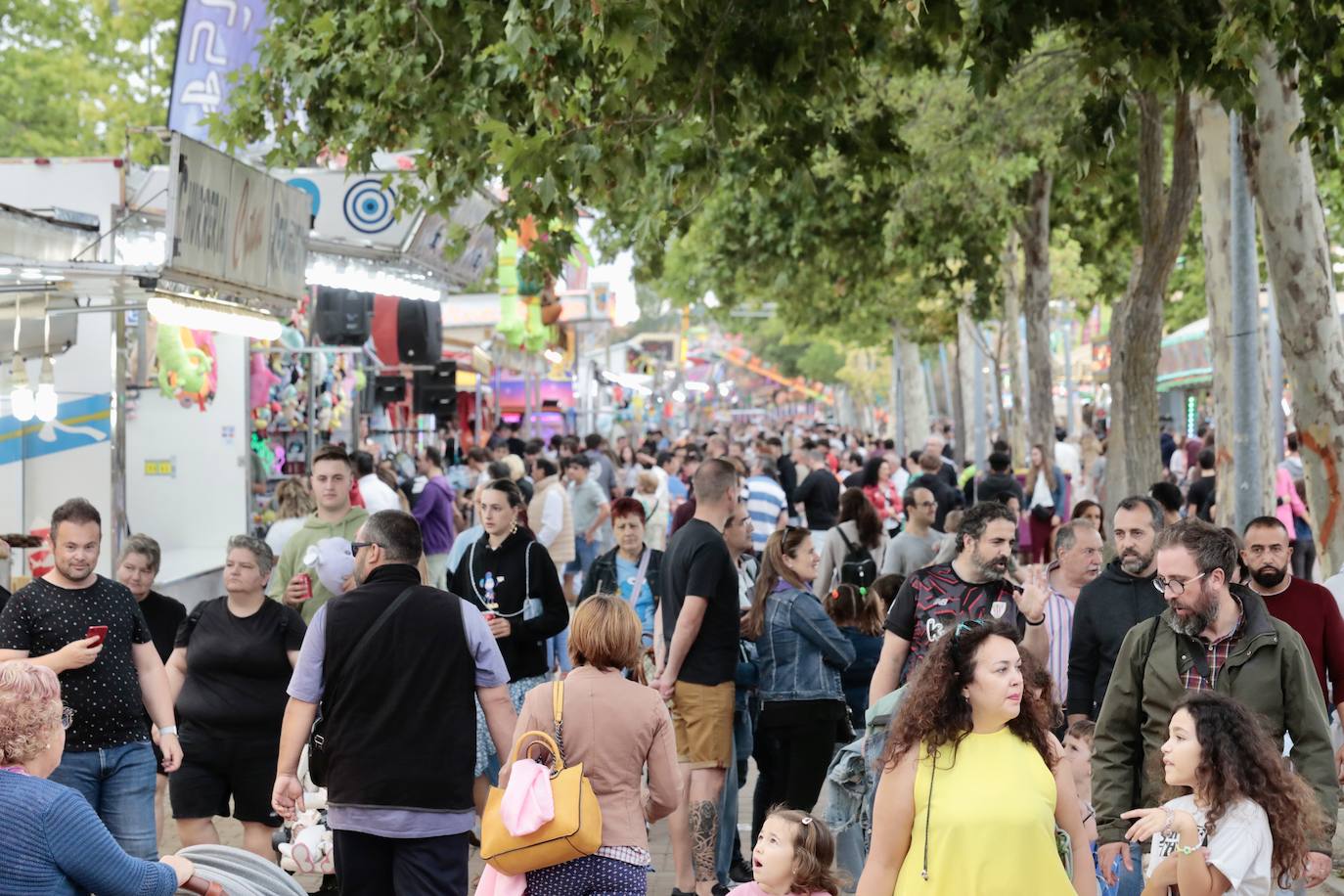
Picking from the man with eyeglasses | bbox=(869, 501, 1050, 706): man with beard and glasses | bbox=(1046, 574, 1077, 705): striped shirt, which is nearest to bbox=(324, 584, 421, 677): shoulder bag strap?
bbox=(869, 501, 1050, 706): man with beard and glasses

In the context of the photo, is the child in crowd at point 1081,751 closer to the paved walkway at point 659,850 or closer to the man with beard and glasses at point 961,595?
the man with beard and glasses at point 961,595

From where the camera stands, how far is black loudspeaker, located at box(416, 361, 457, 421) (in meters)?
23.8

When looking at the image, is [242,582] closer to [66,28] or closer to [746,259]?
[746,259]

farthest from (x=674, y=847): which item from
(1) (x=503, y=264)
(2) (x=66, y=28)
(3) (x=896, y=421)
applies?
(3) (x=896, y=421)

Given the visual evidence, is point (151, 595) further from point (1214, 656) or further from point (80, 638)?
point (1214, 656)

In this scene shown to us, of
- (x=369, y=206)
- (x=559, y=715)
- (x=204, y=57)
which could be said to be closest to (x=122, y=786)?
(x=559, y=715)

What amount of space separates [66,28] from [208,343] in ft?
62.4

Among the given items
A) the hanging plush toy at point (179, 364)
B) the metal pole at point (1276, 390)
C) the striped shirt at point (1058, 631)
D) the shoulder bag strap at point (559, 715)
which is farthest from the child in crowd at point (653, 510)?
the shoulder bag strap at point (559, 715)

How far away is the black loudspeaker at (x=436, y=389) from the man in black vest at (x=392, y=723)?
59.2ft

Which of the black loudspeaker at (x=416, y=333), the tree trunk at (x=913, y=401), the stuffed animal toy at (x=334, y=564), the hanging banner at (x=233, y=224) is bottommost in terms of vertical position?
the stuffed animal toy at (x=334, y=564)

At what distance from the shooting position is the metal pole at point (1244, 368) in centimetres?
1115

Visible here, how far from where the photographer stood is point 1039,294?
2327 centimetres

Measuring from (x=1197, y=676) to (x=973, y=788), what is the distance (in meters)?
1.49

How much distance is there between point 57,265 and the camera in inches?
337
